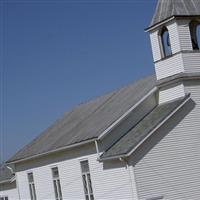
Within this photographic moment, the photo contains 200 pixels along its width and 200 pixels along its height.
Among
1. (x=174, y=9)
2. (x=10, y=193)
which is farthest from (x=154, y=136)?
(x=10, y=193)

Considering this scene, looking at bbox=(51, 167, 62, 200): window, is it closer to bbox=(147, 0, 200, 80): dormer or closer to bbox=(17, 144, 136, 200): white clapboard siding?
bbox=(17, 144, 136, 200): white clapboard siding

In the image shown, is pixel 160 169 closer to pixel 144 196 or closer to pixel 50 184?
pixel 144 196

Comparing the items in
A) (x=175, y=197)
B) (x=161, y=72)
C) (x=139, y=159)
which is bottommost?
(x=175, y=197)

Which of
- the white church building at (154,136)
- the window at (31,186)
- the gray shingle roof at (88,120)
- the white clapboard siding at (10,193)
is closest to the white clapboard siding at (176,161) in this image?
the white church building at (154,136)

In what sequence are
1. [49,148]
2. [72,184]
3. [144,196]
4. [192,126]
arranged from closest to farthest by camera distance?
1. [144,196]
2. [192,126]
3. [72,184]
4. [49,148]

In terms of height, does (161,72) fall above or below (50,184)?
above

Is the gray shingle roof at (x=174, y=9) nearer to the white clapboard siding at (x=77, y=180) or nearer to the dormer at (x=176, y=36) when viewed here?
the dormer at (x=176, y=36)

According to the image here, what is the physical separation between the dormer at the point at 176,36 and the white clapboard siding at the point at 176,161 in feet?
3.32

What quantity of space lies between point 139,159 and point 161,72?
15.0 ft

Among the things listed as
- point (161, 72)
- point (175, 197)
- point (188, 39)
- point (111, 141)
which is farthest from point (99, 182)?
point (188, 39)

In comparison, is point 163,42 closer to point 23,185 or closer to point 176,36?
point 176,36

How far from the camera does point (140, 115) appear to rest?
2564 centimetres

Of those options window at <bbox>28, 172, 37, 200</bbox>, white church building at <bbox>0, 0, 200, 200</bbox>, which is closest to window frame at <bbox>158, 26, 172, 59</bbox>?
white church building at <bbox>0, 0, 200, 200</bbox>

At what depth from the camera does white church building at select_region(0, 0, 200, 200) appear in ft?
76.5
